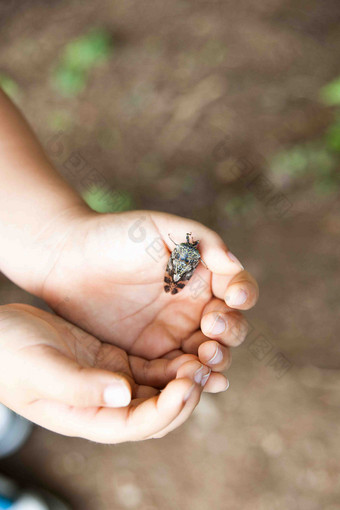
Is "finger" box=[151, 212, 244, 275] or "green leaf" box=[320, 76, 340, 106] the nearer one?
"finger" box=[151, 212, 244, 275]

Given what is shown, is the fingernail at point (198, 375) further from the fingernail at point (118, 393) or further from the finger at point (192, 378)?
the fingernail at point (118, 393)

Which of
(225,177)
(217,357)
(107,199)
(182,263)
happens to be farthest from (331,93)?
(217,357)

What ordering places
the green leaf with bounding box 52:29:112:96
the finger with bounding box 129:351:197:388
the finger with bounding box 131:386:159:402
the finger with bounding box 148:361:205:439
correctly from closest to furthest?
the finger with bounding box 148:361:205:439 < the finger with bounding box 131:386:159:402 < the finger with bounding box 129:351:197:388 < the green leaf with bounding box 52:29:112:96

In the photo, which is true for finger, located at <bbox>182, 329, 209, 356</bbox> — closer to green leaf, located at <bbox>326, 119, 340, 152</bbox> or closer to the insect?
the insect

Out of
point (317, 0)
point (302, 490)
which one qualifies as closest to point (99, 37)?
point (317, 0)

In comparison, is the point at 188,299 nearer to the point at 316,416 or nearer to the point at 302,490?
the point at 316,416

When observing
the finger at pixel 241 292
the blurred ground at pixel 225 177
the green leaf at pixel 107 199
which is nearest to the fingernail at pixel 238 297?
the finger at pixel 241 292

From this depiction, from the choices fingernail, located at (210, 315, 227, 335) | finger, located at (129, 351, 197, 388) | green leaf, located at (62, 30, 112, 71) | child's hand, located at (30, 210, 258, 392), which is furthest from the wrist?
green leaf, located at (62, 30, 112, 71)

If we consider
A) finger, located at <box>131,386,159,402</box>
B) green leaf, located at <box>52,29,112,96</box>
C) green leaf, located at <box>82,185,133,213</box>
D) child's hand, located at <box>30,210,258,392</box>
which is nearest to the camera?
finger, located at <box>131,386,159,402</box>
